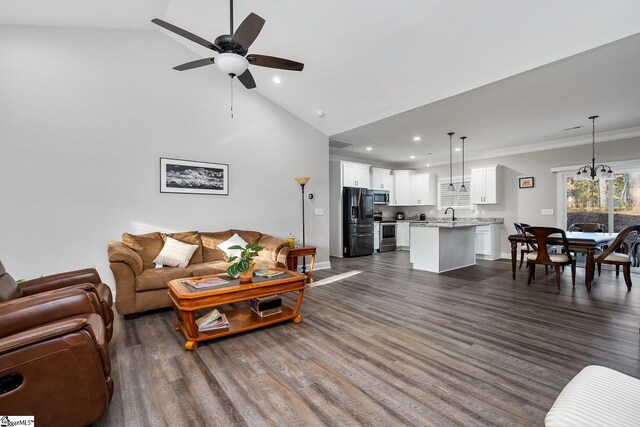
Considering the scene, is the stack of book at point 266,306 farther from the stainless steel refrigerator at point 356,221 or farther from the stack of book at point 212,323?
the stainless steel refrigerator at point 356,221

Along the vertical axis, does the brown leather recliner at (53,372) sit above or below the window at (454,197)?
below

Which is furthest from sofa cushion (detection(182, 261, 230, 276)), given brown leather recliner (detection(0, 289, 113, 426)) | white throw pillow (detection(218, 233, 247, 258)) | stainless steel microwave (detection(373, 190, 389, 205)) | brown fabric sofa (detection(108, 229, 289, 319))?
stainless steel microwave (detection(373, 190, 389, 205))

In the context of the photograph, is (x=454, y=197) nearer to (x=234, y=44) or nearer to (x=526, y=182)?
(x=526, y=182)

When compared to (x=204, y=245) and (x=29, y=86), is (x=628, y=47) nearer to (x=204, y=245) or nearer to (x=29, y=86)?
(x=204, y=245)

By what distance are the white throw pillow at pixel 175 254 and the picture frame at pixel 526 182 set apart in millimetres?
7331

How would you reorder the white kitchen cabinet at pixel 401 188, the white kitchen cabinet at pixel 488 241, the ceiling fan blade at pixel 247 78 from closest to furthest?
the ceiling fan blade at pixel 247 78 < the white kitchen cabinet at pixel 488 241 < the white kitchen cabinet at pixel 401 188

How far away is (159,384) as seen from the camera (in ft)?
6.43

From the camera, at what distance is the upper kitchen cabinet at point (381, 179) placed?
801cm

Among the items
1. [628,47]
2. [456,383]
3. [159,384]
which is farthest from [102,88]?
[628,47]

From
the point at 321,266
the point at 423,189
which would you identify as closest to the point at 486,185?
the point at 423,189

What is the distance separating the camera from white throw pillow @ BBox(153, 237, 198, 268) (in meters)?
3.69

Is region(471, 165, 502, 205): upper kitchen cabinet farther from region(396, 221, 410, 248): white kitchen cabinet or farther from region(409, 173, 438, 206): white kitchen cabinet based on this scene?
region(396, 221, 410, 248): white kitchen cabinet

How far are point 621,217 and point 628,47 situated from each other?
4420mm

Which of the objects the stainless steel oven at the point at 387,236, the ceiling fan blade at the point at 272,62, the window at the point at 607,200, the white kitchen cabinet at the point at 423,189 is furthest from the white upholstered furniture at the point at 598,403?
the white kitchen cabinet at the point at 423,189
